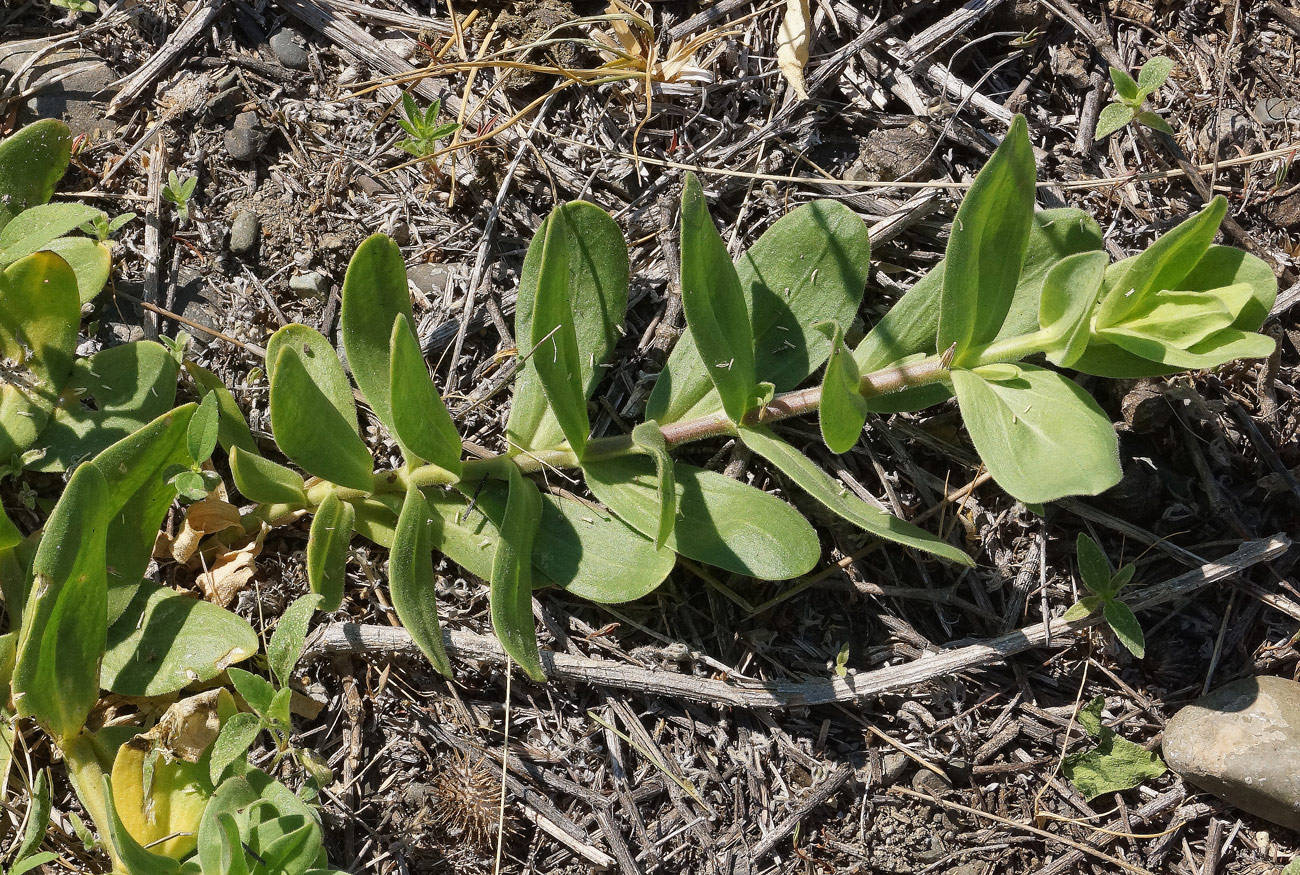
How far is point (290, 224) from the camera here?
121 inches

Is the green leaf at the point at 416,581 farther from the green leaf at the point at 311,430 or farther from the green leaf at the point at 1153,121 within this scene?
the green leaf at the point at 1153,121

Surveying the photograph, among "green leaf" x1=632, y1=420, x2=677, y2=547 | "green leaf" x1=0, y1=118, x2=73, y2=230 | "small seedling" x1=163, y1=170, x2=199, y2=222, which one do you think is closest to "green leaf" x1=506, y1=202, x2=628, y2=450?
"green leaf" x1=632, y1=420, x2=677, y2=547

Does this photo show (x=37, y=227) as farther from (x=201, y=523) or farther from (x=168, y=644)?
(x=168, y=644)

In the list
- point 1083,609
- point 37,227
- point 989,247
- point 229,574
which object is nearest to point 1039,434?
point 989,247

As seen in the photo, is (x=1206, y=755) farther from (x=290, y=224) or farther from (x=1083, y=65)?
(x=290, y=224)

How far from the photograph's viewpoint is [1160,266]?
2.40m

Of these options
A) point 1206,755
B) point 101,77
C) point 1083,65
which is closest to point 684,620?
point 1206,755

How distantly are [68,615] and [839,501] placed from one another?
1.91m

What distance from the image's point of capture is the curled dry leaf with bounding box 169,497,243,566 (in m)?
2.80

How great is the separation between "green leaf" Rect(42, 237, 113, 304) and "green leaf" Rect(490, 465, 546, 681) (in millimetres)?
1370

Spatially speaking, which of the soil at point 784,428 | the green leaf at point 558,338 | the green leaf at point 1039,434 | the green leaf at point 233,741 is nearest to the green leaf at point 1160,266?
the green leaf at point 1039,434

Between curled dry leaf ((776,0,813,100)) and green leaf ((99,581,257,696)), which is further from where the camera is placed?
curled dry leaf ((776,0,813,100))

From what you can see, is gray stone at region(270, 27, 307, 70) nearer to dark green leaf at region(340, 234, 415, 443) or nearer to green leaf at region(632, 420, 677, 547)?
dark green leaf at region(340, 234, 415, 443)

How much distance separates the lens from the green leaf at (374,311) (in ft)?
8.31
